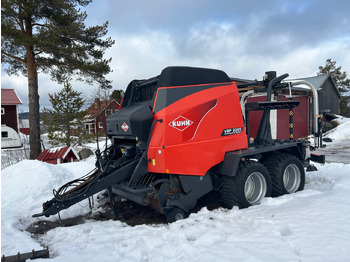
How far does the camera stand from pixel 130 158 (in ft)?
14.9

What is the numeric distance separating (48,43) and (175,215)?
33.0ft

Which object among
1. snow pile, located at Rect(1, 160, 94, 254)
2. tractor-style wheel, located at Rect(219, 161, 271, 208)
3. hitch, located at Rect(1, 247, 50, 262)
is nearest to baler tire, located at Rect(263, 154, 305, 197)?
tractor-style wheel, located at Rect(219, 161, 271, 208)

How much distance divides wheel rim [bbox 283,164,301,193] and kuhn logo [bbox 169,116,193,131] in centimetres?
285

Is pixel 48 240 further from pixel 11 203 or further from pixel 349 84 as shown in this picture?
pixel 349 84

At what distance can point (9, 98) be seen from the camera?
26641 millimetres

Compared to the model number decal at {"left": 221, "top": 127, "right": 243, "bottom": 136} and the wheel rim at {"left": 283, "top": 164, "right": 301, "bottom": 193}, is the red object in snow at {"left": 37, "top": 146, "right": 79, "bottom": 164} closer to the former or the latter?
the model number decal at {"left": 221, "top": 127, "right": 243, "bottom": 136}

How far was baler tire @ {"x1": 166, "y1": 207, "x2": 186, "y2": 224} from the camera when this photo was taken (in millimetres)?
3920

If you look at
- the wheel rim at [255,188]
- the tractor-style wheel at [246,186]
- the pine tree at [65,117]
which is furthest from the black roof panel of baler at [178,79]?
the pine tree at [65,117]

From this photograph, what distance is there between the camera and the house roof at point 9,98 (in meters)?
25.9

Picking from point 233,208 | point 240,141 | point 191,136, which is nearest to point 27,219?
point 191,136

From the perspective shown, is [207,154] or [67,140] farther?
[67,140]

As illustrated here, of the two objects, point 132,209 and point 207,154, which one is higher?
point 207,154

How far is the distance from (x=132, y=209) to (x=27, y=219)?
179 centimetres

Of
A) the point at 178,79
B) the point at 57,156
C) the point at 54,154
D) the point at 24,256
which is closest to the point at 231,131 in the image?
the point at 178,79
